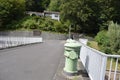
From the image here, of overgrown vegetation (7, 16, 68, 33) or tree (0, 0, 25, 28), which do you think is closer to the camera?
tree (0, 0, 25, 28)

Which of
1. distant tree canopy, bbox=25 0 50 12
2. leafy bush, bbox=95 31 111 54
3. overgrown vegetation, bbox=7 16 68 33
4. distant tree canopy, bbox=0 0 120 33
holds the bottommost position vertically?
leafy bush, bbox=95 31 111 54

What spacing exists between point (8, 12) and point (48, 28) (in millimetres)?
10021

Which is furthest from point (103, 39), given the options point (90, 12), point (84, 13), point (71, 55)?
point (71, 55)

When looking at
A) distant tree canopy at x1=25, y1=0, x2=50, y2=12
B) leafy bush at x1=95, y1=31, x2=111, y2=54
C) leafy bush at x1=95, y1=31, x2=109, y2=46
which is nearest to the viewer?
leafy bush at x1=95, y1=31, x2=111, y2=54

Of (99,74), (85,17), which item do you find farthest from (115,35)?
(85,17)

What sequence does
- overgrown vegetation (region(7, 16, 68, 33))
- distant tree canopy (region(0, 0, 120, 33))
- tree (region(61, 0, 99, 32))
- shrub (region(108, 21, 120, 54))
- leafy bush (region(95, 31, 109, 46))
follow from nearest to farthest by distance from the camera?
shrub (region(108, 21, 120, 54)) → leafy bush (region(95, 31, 109, 46)) → tree (region(61, 0, 99, 32)) → distant tree canopy (region(0, 0, 120, 33)) → overgrown vegetation (region(7, 16, 68, 33))

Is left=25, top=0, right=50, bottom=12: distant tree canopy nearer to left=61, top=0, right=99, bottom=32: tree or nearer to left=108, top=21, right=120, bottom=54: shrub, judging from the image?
left=61, top=0, right=99, bottom=32: tree

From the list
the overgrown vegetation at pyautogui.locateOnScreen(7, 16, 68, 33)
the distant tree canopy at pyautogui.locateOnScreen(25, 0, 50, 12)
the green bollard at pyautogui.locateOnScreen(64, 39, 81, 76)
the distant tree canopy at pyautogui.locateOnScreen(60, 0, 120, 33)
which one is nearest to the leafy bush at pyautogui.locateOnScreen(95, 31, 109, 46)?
the green bollard at pyautogui.locateOnScreen(64, 39, 81, 76)

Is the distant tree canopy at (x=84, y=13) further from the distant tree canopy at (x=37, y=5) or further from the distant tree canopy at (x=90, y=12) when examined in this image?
the distant tree canopy at (x=37, y=5)

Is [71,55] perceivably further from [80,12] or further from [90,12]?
[90,12]

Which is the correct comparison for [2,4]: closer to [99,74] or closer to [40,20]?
[40,20]

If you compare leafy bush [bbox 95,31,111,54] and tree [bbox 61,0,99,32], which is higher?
tree [bbox 61,0,99,32]

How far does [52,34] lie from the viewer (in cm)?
4625

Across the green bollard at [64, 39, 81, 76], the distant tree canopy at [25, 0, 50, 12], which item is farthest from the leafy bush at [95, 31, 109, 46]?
the distant tree canopy at [25, 0, 50, 12]
